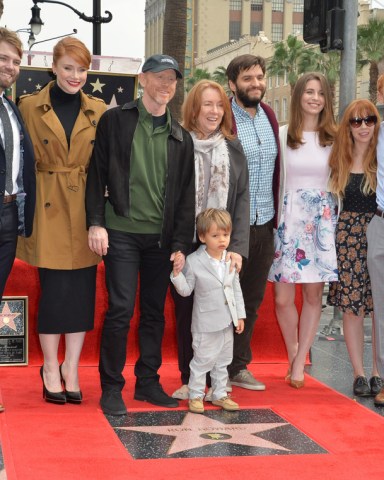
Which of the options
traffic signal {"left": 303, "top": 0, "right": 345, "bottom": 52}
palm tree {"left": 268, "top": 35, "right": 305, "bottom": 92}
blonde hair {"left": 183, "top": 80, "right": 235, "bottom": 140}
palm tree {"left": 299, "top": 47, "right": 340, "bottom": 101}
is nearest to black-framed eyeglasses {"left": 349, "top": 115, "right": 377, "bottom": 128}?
blonde hair {"left": 183, "top": 80, "right": 235, "bottom": 140}

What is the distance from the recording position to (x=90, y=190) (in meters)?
5.30

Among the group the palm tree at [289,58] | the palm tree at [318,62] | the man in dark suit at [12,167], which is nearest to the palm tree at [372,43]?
the palm tree at [318,62]

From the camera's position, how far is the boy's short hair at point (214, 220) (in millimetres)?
5375

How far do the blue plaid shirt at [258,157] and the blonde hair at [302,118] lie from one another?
0.14 meters

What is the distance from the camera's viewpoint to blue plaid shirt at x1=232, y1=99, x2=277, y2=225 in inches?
233

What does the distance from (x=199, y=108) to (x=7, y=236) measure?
142 cm

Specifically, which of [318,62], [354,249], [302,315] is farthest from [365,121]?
[318,62]

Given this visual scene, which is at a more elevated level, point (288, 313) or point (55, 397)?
point (288, 313)

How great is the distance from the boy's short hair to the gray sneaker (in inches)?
50.0

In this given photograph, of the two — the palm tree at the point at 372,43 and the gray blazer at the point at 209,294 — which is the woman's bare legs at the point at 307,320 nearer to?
the gray blazer at the point at 209,294

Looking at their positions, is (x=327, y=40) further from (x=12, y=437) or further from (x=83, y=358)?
(x=12, y=437)

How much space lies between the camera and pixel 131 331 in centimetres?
679

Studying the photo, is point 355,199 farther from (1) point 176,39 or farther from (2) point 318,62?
(2) point 318,62

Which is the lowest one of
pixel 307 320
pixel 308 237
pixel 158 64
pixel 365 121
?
pixel 307 320
